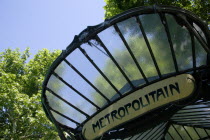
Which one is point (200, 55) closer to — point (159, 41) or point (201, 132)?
point (159, 41)

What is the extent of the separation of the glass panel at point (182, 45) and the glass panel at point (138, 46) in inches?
23.5

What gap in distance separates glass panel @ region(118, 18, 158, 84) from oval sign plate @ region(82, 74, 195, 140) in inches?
12.9

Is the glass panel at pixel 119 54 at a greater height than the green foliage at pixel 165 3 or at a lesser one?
lesser

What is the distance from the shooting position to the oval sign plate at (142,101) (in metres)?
4.09

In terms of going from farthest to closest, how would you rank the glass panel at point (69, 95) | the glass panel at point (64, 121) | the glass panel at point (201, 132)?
the glass panel at point (201, 132)
the glass panel at point (64, 121)
the glass panel at point (69, 95)

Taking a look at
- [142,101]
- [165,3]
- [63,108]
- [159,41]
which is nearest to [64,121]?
[63,108]

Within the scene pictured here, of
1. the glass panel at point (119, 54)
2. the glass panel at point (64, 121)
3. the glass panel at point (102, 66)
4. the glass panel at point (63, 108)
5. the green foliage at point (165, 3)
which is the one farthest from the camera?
the green foliage at point (165, 3)

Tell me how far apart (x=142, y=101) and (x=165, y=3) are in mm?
5096

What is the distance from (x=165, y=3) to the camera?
7871 millimetres

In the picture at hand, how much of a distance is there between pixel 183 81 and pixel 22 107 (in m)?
10.1

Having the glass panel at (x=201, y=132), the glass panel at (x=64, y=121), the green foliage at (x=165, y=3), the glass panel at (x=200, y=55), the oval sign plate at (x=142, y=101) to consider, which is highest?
the green foliage at (x=165, y=3)

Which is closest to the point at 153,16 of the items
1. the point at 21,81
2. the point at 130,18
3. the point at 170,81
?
the point at 130,18

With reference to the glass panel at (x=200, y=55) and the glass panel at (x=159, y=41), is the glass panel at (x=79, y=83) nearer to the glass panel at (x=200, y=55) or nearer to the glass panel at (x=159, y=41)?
the glass panel at (x=159, y=41)

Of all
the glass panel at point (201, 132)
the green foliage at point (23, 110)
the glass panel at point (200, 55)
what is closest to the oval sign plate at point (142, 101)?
the glass panel at point (200, 55)
